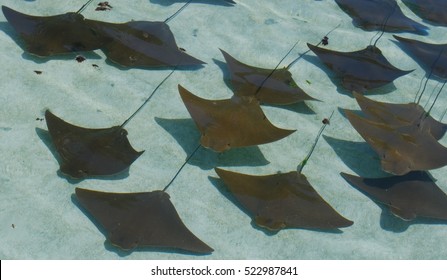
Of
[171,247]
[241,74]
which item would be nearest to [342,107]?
[241,74]

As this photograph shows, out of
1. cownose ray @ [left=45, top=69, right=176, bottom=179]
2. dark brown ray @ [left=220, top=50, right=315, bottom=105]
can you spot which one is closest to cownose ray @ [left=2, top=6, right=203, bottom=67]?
dark brown ray @ [left=220, top=50, right=315, bottom=105]

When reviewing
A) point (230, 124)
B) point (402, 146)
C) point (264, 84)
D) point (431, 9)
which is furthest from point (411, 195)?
point (431, 9)

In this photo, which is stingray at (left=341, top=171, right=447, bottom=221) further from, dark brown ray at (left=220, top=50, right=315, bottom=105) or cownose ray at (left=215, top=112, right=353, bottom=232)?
dark brown ray at (left=220, top=50, right=315, bottom=105)

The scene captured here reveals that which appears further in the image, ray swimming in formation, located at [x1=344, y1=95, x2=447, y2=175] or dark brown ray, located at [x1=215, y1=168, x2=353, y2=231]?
ray swimming in formation, located at [x1=344, y1=95, x2=447, y2=175]

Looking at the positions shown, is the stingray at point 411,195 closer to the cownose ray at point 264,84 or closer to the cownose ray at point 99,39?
the cownose ray at point 264,84

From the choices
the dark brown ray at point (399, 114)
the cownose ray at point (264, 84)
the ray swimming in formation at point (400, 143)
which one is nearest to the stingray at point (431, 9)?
the dark brown ray at point (399, 114)

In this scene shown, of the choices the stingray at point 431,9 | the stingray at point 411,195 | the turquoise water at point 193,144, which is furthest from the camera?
the stingray at point 431,9

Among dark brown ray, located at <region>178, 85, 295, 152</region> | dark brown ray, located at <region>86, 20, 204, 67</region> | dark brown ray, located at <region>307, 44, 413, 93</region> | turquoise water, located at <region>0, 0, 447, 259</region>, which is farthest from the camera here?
dark brown ray, located at <region>307, 44, 413, 93</region>

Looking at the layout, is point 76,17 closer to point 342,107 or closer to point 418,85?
point 342,107
